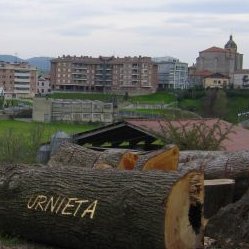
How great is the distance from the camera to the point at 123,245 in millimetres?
7277

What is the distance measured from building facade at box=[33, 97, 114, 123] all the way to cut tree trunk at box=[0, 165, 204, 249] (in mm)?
71640

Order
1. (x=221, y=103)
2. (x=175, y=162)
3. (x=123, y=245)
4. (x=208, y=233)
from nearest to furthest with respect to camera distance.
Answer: (x=123, y=245)
(x=208, y=233)
(x=175, y=162)
(x=221, y=103)

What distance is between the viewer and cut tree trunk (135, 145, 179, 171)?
963 centimetres

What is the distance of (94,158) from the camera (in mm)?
11328

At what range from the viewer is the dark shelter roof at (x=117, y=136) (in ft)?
62.3

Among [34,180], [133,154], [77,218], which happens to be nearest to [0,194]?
[34,180]

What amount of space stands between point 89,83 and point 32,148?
154m

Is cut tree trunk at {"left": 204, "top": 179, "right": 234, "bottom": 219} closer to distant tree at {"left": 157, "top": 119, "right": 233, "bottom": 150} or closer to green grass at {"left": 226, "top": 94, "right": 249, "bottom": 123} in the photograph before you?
distant tree at {"left": 157, "top": 119, "right": 233, "bottom": 150}

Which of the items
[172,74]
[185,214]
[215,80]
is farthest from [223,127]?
[172,74]

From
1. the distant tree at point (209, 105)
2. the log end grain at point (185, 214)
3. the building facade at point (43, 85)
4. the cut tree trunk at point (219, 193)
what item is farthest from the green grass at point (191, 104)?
the building facade at point (43, 85)

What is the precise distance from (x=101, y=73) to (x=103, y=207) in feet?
549

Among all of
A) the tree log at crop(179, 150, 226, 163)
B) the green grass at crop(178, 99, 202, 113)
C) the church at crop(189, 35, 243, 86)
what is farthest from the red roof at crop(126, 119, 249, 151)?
the church at crop(189, 35, 243, 86)

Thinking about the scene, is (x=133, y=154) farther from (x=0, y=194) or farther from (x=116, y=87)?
(x=116, y=87)

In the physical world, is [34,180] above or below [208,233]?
above
